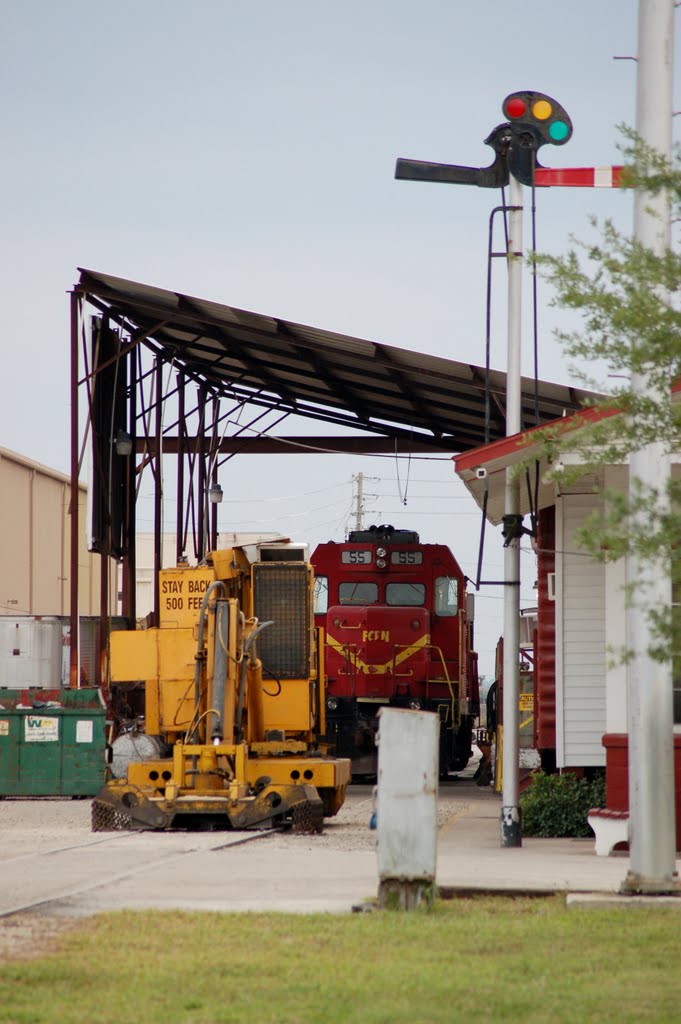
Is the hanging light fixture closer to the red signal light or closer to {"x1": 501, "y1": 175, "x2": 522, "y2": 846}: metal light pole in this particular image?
{"x1": 501, "y1": 175, "x2": 522, "y2": 846}: metal light pole

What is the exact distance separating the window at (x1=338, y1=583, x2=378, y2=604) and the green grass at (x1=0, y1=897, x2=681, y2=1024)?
17.8 metres

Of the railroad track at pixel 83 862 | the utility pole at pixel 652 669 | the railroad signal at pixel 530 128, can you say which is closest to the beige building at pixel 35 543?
the railroad track at pixel 83 862

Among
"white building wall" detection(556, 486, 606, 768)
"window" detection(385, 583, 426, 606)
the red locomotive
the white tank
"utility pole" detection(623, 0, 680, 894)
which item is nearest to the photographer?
"utility pole" detection(623, 0, 680, 894)

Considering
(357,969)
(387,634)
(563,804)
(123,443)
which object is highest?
(123,443)

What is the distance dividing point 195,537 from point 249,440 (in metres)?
2.44

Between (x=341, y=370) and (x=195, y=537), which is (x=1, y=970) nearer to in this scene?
(x=341, y=370)

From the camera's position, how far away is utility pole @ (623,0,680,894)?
9.56m

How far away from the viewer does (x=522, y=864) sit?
473 inches

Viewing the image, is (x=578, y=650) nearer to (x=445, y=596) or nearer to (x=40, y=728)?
(x=40, y=728)

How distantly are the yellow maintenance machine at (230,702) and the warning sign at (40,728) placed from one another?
646 centimetres

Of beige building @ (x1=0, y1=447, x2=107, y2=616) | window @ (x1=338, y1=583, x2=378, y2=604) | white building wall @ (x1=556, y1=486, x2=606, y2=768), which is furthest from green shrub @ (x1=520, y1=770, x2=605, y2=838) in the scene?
beige building @ (x1=0, y1=447, x2=107, y2=616)

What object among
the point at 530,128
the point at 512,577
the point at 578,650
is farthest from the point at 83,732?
the point at 530,128

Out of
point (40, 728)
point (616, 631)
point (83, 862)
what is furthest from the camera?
point (40, 728)

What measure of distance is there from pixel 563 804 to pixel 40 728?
10544 mm
